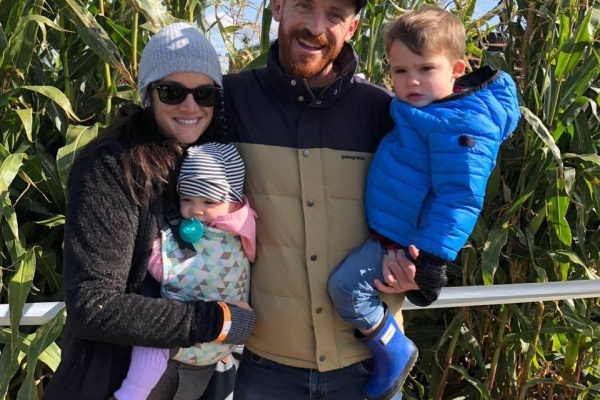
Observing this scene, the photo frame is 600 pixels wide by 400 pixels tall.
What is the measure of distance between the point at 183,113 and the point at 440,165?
514 mm

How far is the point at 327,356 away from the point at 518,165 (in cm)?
110

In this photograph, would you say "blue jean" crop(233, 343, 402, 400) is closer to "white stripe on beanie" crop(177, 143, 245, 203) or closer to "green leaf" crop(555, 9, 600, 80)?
"white stripe on beanie" crop(177, 143, 245, 203)

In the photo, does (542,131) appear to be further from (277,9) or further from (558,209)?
(277,9)

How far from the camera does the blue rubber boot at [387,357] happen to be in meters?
1.57

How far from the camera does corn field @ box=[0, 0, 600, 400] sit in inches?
76.4

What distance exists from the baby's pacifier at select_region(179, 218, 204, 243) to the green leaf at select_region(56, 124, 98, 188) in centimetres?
57

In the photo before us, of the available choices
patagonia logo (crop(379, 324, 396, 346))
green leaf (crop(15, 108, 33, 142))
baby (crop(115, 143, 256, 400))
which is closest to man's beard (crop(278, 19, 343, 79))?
baby (crop(115, 143, 256, 400))

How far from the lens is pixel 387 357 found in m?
→ 1.58

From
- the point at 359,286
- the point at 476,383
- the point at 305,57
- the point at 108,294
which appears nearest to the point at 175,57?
the point at 305,57

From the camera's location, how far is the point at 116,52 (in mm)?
1897

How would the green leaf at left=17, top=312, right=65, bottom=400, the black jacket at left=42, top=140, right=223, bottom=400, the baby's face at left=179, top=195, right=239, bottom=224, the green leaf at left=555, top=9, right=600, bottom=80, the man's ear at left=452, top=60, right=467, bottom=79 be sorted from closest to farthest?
the black jacket at left=42, top=140, right=223, bottom=400
the baby's face at left=179, top=195, right=239, bottom=224
the man's ear at left=452, top=60, right=467, bottom=79
the green leaf at left=17, top=312, right=65, bottom=400
the green leaf at left=555, top=9, right=600, bottom=80

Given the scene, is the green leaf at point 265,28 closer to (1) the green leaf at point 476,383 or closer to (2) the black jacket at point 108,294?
(2) the black jacket at point 108,294

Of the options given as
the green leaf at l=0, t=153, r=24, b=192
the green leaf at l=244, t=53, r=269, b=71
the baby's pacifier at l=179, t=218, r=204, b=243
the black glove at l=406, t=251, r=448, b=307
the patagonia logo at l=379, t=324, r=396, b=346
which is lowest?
the patagonia logo at l=379, t=324, r=396, b=346

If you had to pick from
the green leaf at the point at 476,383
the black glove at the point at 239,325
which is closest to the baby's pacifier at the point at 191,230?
the black glove at the point at 239,325
